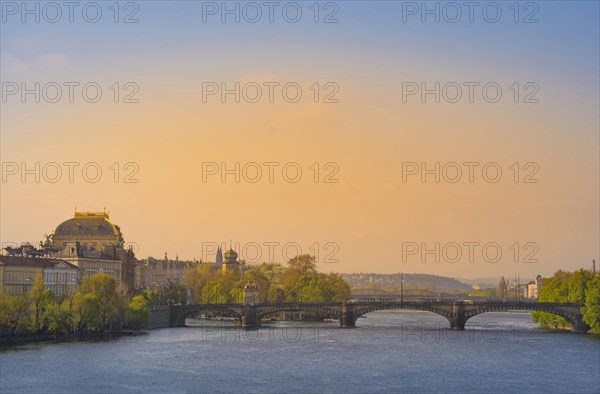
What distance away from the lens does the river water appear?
80.2 metres

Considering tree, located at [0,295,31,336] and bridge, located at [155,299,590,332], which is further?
bridge, located at [155,299,590,332]

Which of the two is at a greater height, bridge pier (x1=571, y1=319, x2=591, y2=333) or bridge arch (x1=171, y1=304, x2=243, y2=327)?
bridge arch (x1=171, y1=304, x2=243, y2=327)

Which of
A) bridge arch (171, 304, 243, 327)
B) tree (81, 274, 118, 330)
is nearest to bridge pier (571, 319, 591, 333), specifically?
bridge arch (171, 304, 243, 327)

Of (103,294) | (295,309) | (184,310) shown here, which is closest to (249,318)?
(295,309)

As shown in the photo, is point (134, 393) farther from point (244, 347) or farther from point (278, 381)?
point (244, 347)

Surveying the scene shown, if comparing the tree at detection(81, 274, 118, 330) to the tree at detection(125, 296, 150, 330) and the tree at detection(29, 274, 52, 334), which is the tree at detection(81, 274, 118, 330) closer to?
the tree at detection(125, 296, 150, 330)

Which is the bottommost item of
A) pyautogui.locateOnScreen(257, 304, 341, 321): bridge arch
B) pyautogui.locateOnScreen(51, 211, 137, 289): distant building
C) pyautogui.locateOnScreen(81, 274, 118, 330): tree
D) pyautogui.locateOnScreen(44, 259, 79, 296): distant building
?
pyautogui.locateOnScreen(257, 304, 341, 321): bridge arch

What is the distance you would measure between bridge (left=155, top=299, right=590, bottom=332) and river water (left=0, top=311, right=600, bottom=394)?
23.5ft

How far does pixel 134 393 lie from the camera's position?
75.5 metres

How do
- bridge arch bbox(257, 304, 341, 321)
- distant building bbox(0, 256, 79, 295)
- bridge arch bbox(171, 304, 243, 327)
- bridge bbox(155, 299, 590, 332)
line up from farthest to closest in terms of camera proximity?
Result: bridge arch bbox(257, 304, 341, 321) < bridge arch bbox(171, 304, 243, 327) < bridge bbox(155, 299, 590, 332) < distant building bbox(0, 256, 79, 295)

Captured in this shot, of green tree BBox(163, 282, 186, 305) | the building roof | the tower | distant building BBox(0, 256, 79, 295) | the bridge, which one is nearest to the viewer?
distant building BBox(0, 256, 79, 295)

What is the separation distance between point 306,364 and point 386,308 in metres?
56.5

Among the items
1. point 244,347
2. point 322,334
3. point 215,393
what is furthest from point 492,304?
point 215,393

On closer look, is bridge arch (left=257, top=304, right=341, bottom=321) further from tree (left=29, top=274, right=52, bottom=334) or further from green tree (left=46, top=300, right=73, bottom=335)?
tree (left=29, top=274, right=52, bottom=334)
